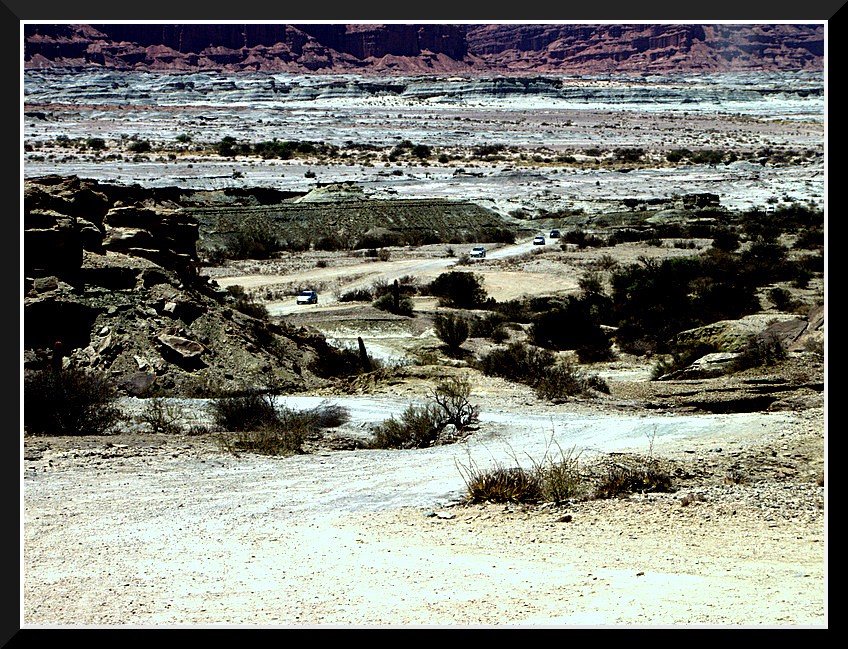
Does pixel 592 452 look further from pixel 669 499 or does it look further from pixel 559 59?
pixel 559 59

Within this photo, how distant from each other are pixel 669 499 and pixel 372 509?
8.40ft

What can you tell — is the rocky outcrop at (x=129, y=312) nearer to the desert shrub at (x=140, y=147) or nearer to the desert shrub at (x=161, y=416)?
the desert shrub at (x=161, y=416)

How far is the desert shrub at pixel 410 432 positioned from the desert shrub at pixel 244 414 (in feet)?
4.56

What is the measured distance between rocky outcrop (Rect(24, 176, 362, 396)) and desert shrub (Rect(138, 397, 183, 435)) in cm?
94

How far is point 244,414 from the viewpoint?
42.1 feet

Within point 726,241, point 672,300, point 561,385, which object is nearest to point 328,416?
point 561,385

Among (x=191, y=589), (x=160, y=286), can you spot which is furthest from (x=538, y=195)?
(x=191, y=589)

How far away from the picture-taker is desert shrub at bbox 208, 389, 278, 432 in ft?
41.3

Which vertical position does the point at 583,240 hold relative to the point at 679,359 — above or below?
above

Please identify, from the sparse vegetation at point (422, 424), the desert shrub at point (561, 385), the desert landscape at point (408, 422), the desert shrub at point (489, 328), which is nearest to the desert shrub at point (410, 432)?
the sparse vegetation at point (422, 424)

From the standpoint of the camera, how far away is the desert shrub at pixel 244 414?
12586mm

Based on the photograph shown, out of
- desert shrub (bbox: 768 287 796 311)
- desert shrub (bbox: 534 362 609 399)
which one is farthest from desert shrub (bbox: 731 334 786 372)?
desert shrub (bbox: 768 287 796 311)

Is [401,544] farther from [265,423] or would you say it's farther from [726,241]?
[726,241]

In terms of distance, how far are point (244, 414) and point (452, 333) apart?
11.8 metres
